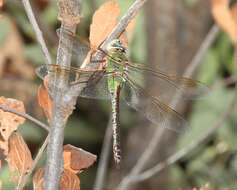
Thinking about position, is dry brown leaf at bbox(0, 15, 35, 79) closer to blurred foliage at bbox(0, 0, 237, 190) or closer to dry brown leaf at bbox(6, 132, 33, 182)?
blurred foliage at bbox(0, 0, 237, 190)

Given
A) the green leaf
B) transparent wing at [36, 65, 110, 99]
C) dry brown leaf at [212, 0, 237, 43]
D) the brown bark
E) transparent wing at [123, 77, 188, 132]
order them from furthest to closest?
the green leaf → the brown bark → dry brown leaf at [212, 0, 237, 43] → transparent wing at [123, 77, 188, 132] → transparent wing at [36, 65, 110, 99]

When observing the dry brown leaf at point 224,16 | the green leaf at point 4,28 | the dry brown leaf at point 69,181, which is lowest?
the dry brown leaf at point 69,181

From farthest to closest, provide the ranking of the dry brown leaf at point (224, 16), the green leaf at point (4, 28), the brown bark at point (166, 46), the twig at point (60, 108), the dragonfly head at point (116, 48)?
1. the green leaf at point (4, 28)
2. the brown bark at point (166, 46)
3. the dry brown leaf at point (224, 16)
4. the dragonfly head at point (116, 48)
5. the twig at point (60, 108)

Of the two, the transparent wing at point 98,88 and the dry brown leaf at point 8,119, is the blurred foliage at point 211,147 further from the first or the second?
the dry brown leaf at point 8,119

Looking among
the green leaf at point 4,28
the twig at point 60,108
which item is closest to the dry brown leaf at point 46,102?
the twig at point 60,108

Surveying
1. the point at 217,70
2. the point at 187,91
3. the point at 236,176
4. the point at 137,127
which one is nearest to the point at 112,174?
the point at 137,127

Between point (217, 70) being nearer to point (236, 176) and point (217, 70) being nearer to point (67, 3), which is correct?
point (236, 176)

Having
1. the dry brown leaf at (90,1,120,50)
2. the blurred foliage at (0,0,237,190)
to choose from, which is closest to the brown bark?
the blurred foliage at (0,0,237,190)
